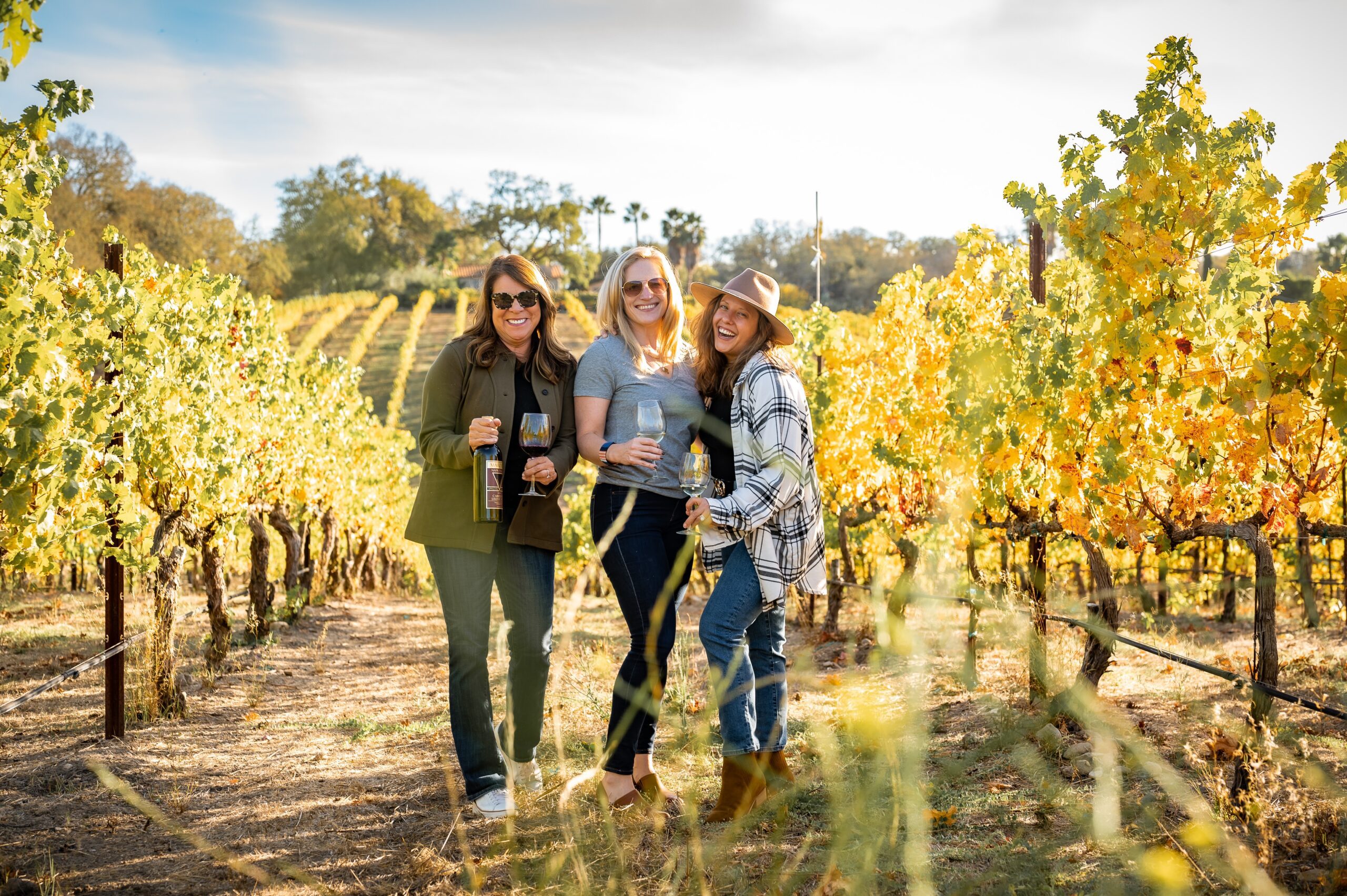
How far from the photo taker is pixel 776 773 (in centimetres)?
304

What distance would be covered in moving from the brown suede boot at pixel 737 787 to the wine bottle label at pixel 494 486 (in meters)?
1.05

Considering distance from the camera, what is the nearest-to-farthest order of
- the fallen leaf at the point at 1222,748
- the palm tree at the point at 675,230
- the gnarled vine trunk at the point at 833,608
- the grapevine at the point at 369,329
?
the fallen leaf at the point at 1222,748, the gnarled vine trunk at the point at 833,608, the grapevine at the point at 369,329, the palm tree at the point at 675,230

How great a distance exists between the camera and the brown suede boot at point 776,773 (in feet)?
9.82

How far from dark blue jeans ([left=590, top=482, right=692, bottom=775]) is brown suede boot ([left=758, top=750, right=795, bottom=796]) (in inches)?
14.8

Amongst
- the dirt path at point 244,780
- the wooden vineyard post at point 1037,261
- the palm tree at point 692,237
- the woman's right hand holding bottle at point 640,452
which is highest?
the palm tree at point 692,237

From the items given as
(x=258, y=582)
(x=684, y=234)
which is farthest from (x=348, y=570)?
(x=684, y=234)

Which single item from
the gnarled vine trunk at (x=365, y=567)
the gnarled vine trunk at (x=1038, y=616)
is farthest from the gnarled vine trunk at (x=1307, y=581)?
the gnarled vine trunk at (x=365, y=567)

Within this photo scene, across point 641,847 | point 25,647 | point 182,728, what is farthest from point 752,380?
point 25,647

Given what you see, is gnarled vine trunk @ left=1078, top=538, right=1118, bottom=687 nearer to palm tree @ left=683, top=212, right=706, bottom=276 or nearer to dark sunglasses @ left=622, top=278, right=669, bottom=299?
dark sunglasses @ left=622, top=278, right=669, bottom=299

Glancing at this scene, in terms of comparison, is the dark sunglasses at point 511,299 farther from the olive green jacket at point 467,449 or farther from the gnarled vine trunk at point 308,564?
the gnarled vine trunk at point 308,564

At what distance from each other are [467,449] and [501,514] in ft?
0.78

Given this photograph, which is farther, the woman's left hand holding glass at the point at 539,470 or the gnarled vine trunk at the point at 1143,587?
the woman's left hand holding glass at the point at 539,470

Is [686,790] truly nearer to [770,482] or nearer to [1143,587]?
[770,482]

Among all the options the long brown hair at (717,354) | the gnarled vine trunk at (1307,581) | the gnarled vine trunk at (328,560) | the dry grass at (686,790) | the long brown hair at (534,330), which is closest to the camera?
the dry grass at (686,790)
